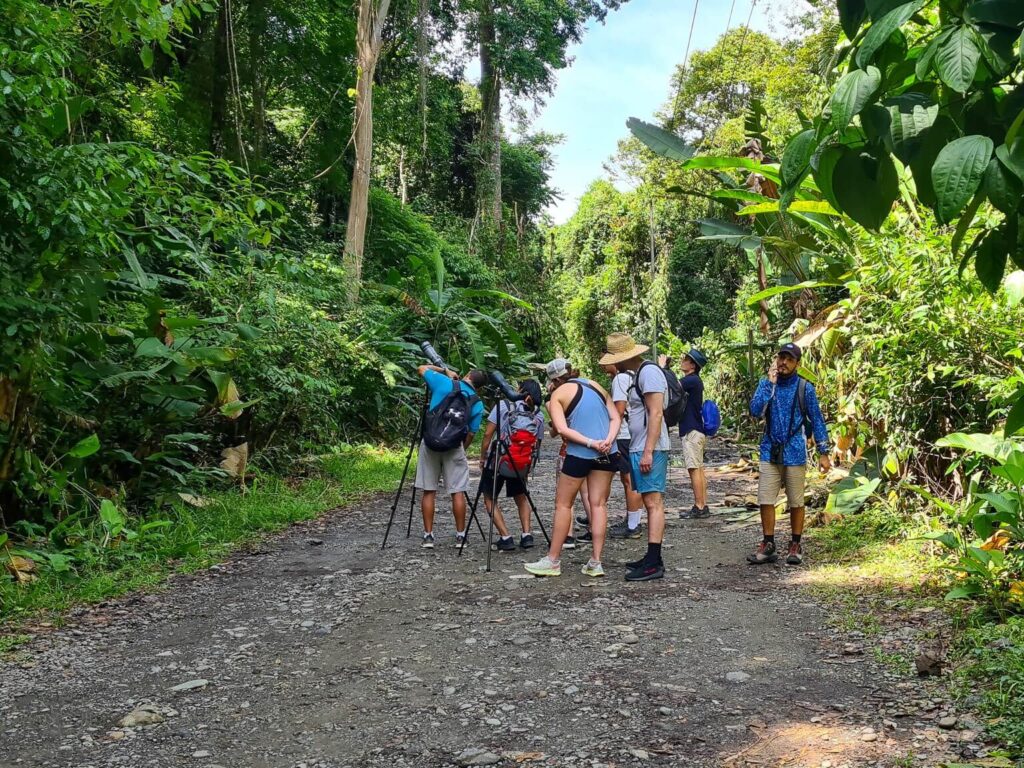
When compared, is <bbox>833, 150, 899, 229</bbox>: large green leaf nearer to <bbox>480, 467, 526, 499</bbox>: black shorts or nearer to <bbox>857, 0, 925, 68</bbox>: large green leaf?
<bbox>857, 0, 925, 68</bbox>: large green leaf

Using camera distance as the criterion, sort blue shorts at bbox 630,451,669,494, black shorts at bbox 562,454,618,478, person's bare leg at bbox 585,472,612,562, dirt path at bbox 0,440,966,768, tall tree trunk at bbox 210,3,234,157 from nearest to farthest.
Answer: dirt path at bbox 0,440,966,768 < black shorts at bbox 562,454,618,478 < person's bare leg at bbox 585,472,612,562 < blue shorts at bbox 630,451,669,494 < tall tree trunk at bbox 210,3,234,157

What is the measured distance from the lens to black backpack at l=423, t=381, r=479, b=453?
705 centimetres

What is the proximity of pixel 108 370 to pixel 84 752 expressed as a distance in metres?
4.55

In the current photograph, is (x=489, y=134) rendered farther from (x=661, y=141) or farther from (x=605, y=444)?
(x=605, y=444)

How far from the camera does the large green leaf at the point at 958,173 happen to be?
117 centimetres

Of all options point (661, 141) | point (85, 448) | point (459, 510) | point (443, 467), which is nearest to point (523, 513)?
point (459, 510)

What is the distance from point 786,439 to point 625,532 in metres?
2.19

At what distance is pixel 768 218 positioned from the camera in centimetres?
972

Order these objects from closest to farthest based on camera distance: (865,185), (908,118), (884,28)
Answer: (884,28) < (908,118) < (865,185)

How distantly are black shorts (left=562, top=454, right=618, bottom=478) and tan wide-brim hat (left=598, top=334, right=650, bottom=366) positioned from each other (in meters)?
0.87

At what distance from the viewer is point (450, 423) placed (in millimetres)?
7066

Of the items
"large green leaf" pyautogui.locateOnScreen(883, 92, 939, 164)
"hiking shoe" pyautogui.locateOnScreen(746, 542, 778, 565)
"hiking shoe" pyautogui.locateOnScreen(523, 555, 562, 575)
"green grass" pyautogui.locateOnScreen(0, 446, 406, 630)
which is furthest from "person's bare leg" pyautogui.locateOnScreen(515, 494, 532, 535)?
"large green leaf" pyautogui.locateOnScreen(883, 92, 939, 164)

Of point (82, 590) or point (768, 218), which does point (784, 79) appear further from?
point (82, 590)

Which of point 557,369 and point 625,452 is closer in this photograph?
point 557,369
